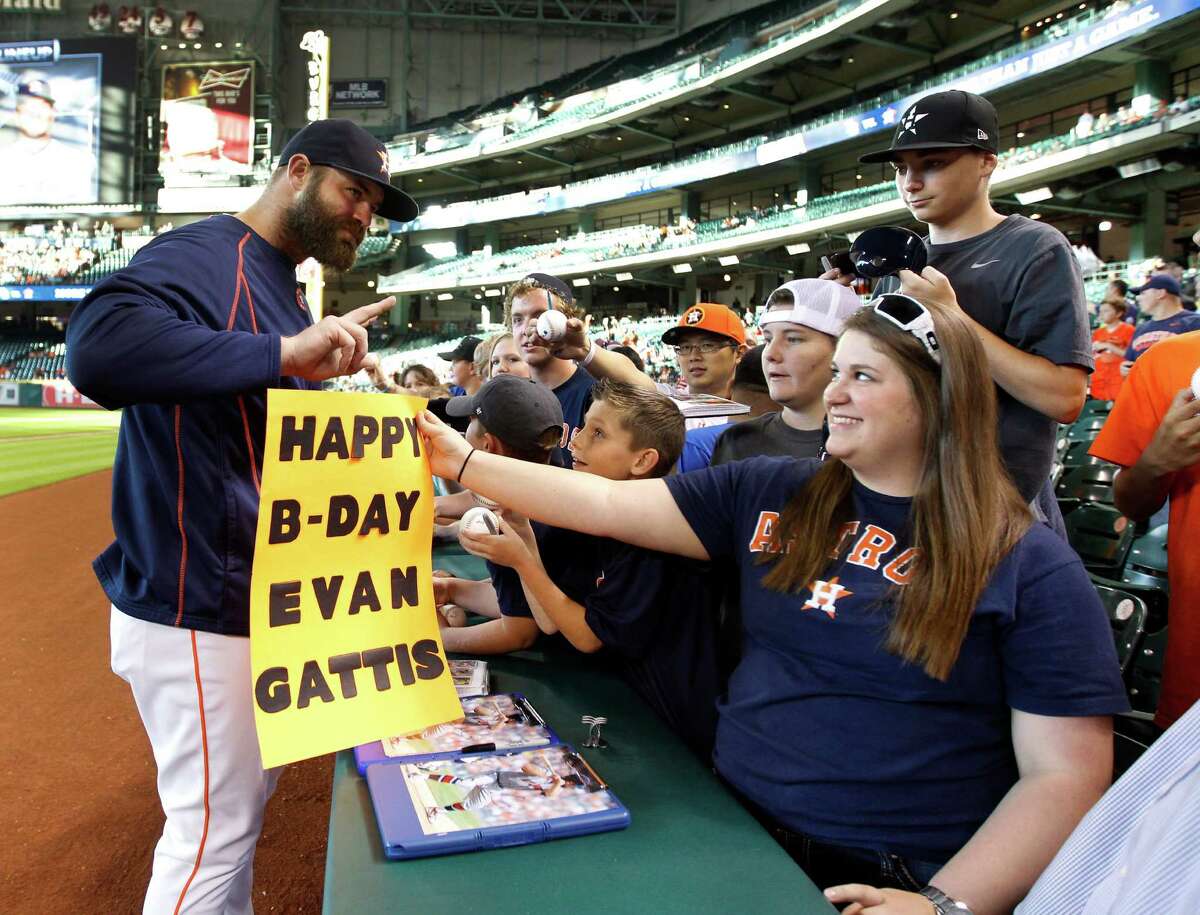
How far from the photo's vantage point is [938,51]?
22.7 m

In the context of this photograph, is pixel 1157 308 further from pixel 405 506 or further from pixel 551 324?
pixel 405 506

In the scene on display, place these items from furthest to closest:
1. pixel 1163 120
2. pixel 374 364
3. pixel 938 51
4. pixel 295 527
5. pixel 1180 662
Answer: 1. pixel 938 51
2. pixel 1163 120
3. pixel 374 364
4. pixel 1180 662
5. pixel 295 527

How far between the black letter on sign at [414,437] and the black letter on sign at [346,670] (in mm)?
418

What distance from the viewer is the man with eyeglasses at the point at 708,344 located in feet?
12.9

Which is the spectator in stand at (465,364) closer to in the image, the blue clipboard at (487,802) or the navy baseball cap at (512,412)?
the navy baseball cap at (512,412)

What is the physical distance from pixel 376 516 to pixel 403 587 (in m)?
0.15

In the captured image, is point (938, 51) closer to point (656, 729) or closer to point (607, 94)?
point (607, 94)

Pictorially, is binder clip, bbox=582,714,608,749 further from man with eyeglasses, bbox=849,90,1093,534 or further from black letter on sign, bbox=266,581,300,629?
man with eyeglasses, bbox=849,90,1093,534

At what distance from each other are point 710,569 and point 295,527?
2.85ft

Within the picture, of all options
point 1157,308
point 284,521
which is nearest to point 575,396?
point 284,521

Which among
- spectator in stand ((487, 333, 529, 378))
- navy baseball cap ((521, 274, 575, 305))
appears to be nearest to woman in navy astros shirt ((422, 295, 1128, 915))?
navy baseball cap ((521, 274, 575, 305))

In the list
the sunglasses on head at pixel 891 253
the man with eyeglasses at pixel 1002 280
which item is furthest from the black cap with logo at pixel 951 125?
the sunglasses on head at pixel 891 253

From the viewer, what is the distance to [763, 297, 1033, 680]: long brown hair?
4.71ft

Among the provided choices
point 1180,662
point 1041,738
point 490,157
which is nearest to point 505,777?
point 1041,738
